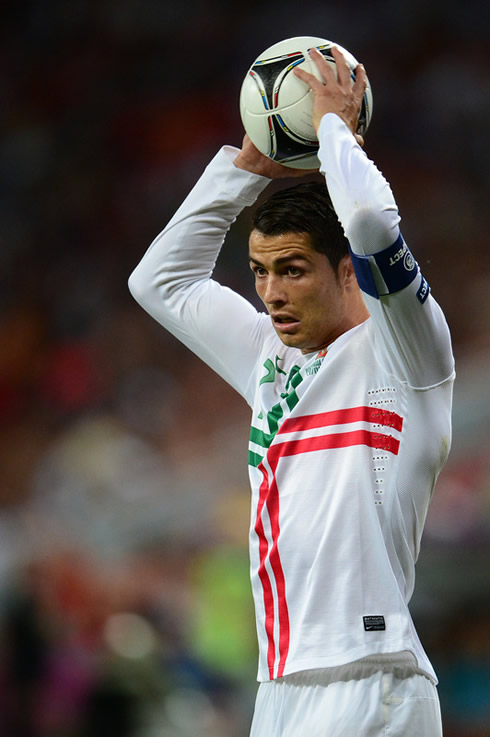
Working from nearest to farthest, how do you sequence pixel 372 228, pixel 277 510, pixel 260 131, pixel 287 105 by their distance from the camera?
pixel 372 228
pixel 277 510
pixel 287 105
pixel 260 131

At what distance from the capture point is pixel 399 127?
7391 mm

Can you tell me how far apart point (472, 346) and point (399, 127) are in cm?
192

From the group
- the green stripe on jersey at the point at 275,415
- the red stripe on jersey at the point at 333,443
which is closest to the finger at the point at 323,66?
the green stripe on jersey at the point at 275,415

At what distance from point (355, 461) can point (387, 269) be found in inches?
17.9

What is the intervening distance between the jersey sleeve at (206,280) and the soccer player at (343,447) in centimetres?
22

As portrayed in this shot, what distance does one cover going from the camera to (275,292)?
243cm

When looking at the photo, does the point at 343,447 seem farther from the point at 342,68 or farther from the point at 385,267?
the point at 342,68

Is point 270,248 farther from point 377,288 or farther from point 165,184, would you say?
point 165,184

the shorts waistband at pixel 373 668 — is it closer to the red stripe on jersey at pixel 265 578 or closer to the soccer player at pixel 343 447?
the soccer player at pixel 343 447

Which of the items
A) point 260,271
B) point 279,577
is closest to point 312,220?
point 260,271

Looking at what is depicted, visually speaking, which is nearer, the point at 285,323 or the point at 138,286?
the point at 285,323

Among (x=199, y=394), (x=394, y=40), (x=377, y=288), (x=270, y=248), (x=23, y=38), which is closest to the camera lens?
(x=377, y=288)

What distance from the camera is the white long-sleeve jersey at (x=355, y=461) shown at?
7.02 feet

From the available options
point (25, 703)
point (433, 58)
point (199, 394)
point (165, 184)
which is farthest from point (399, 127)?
point (25, 703)
